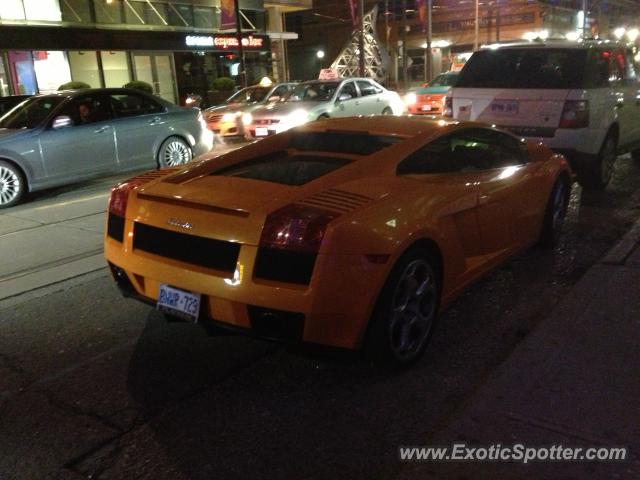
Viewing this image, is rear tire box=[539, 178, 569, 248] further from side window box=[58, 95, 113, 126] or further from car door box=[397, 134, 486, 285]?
side window box=[58, 95, 113, 126]

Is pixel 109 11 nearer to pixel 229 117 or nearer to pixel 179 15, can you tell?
pixel 179 15

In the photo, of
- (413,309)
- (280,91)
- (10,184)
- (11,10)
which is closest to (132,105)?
(10,184)

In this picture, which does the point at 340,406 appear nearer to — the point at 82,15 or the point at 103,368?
the point at 103,368

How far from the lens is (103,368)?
3807mm

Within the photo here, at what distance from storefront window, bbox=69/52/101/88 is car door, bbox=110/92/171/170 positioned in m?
14.9

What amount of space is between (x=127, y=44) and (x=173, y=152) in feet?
50.2

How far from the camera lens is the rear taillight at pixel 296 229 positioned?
3.10 m

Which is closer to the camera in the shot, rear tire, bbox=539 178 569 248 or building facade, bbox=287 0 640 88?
rear tire, bbox=539 178 569 248

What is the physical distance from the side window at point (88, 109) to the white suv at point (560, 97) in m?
5.15

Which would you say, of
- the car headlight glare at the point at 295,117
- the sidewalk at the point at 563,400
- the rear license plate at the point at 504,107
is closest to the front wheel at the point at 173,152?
the car headlight glare at the point at 295,117

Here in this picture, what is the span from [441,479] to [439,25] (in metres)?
55.9

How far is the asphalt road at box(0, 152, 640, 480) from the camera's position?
292 cm

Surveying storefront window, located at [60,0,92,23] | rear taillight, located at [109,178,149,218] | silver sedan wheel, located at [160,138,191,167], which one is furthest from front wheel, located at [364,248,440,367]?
storefront window, located at [60,0,92,23]

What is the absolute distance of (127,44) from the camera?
78.4 feet
